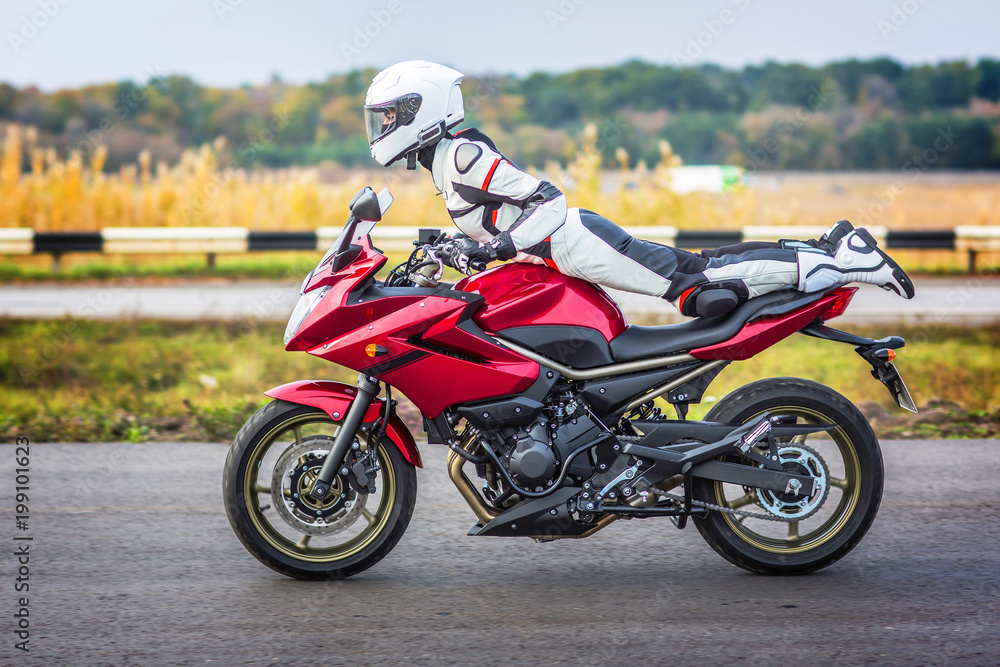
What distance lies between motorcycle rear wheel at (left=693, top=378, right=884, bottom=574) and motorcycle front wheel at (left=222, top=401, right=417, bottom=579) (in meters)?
1.33

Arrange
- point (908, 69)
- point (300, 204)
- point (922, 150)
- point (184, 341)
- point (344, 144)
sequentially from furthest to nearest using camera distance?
point (908, 69) < point (922, 150) < point (344, 144) < point (300, 204) < point (184, 341)

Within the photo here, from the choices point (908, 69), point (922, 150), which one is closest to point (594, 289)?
point (922, 150)

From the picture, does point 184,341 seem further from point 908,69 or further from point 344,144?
point 908,69

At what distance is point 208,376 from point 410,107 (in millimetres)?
5486

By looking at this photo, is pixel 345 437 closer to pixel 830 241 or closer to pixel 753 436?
pixel 753 436

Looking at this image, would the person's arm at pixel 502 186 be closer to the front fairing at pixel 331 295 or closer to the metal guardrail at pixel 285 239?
the front fairing at pixel 331 295

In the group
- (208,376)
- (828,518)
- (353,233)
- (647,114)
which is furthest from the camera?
(647,114)

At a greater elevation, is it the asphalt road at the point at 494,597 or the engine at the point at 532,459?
the engine at the point at 532,459

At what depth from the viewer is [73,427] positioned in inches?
293

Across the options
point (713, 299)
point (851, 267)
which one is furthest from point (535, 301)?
point (851, 267)

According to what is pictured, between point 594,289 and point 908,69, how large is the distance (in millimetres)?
38080

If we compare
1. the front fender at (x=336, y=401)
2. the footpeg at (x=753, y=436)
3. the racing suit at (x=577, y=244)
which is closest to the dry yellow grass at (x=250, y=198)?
the racing suit at (x=577, y=244)

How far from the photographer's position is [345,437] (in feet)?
14.2

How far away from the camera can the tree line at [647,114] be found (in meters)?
31.5
